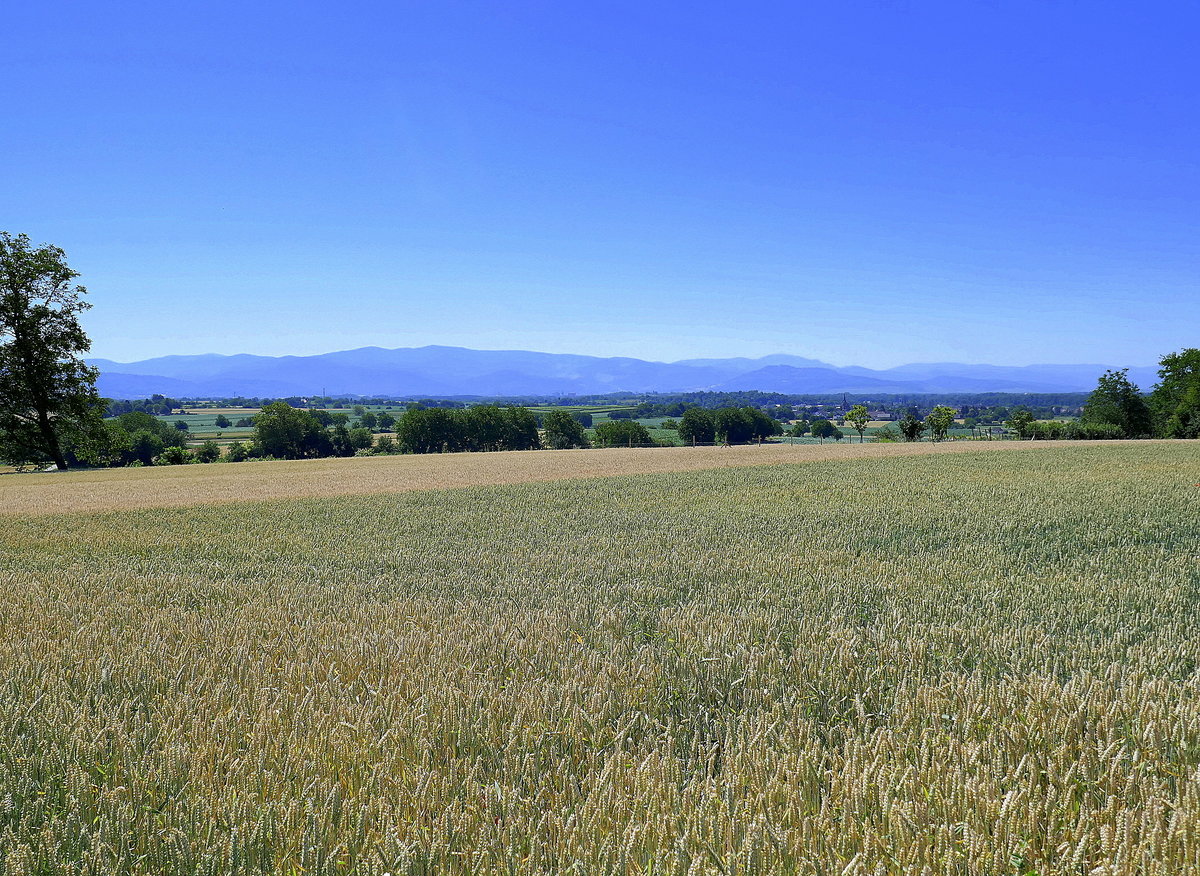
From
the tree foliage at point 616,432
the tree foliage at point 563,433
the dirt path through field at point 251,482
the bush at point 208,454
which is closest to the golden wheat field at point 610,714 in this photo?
the dirt path through field at point 251,482

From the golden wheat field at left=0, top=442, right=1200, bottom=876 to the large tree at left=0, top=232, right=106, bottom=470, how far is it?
108 feet

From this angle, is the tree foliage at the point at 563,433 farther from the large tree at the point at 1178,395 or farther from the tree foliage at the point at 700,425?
the large tree at the point at 1178,395

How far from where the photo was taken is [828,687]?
4.67m

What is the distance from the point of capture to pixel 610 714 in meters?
4.26

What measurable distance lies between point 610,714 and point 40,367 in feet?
138

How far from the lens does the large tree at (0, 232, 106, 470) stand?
3534cm

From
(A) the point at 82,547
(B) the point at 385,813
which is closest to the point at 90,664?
(B) the point at 385,813

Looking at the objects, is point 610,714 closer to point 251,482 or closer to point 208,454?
point 251,482

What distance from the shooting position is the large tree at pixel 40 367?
3534 centimetres

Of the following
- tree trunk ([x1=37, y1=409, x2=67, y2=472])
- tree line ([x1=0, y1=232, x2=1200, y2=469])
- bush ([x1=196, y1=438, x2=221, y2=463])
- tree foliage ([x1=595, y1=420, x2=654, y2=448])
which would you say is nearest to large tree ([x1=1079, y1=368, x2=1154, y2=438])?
tree line ([x1=0, y1=232, x2=1200, y2=469])

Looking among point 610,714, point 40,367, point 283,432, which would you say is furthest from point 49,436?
point 283,432

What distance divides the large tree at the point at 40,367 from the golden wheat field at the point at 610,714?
33.0 m

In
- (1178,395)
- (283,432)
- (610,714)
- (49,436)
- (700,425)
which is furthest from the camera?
(700,425)

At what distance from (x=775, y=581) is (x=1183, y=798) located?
17.6 feet
